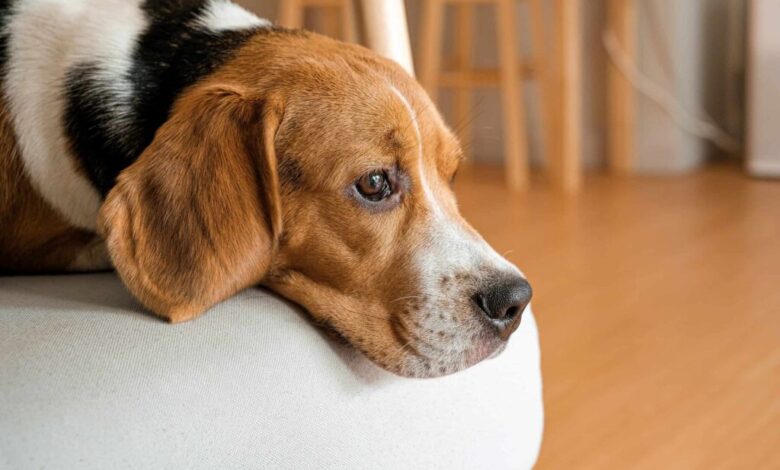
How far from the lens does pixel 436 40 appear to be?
4.83 m

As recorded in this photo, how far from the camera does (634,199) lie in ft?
13.8

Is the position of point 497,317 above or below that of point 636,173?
above

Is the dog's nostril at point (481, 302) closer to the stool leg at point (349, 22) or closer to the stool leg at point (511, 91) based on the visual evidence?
the stool leg at point (349, 22)

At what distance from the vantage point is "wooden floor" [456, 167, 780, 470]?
6.02ft

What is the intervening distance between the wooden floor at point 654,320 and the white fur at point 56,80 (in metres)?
0.95

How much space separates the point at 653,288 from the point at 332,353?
5.76 ft

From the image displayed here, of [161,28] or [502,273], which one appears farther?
[161,28]

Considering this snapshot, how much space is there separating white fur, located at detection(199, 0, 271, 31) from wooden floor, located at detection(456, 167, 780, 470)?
0.91m

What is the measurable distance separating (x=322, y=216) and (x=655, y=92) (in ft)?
13.1

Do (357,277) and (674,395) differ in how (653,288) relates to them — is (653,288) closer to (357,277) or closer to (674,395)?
(674,395)

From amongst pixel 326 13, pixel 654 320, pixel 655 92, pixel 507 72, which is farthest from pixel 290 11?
pixel 654 320

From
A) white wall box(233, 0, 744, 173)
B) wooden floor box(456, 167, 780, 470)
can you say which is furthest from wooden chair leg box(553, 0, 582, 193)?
white wall box(233, 0, 744, 173)

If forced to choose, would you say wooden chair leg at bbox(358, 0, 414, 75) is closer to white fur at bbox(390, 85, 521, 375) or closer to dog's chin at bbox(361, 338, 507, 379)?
white fur at bbox(390, 85, 521, 375)

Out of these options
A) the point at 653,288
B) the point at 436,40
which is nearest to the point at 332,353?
the point at 653,288
